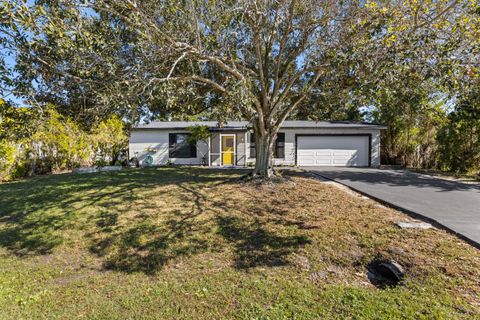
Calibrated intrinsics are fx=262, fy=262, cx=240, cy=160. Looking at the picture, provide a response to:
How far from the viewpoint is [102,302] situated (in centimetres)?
335

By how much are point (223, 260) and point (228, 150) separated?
13833 millimetres

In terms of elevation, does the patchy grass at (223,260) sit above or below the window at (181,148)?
below

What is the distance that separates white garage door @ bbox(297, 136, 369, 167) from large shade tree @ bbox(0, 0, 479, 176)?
9.64m

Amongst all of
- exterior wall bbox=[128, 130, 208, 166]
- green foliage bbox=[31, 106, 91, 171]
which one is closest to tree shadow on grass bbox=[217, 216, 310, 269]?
green foliage bbox=[31, 106, 91, 171]

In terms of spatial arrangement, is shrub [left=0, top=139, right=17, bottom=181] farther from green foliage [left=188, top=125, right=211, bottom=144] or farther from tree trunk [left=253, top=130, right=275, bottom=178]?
tree trunk [left=253, top=130, right=275, bottom=178]

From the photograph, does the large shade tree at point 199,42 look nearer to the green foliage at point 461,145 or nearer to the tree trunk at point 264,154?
the tree trunk at point 264,154

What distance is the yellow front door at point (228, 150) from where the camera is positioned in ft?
58.7

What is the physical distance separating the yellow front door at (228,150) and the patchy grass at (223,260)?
10600 mm

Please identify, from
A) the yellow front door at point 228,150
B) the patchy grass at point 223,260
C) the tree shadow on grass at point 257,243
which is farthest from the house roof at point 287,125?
the tree shadow on grass at point 257,243

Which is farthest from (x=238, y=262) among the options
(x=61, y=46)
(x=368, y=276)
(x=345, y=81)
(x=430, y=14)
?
(x=430, y=14)

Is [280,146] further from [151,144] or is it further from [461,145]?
[461,145]

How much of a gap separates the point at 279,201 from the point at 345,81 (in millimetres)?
3906

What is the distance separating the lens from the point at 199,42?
6.41 metres

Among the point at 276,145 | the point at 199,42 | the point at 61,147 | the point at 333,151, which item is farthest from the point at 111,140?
the point at 333,151
